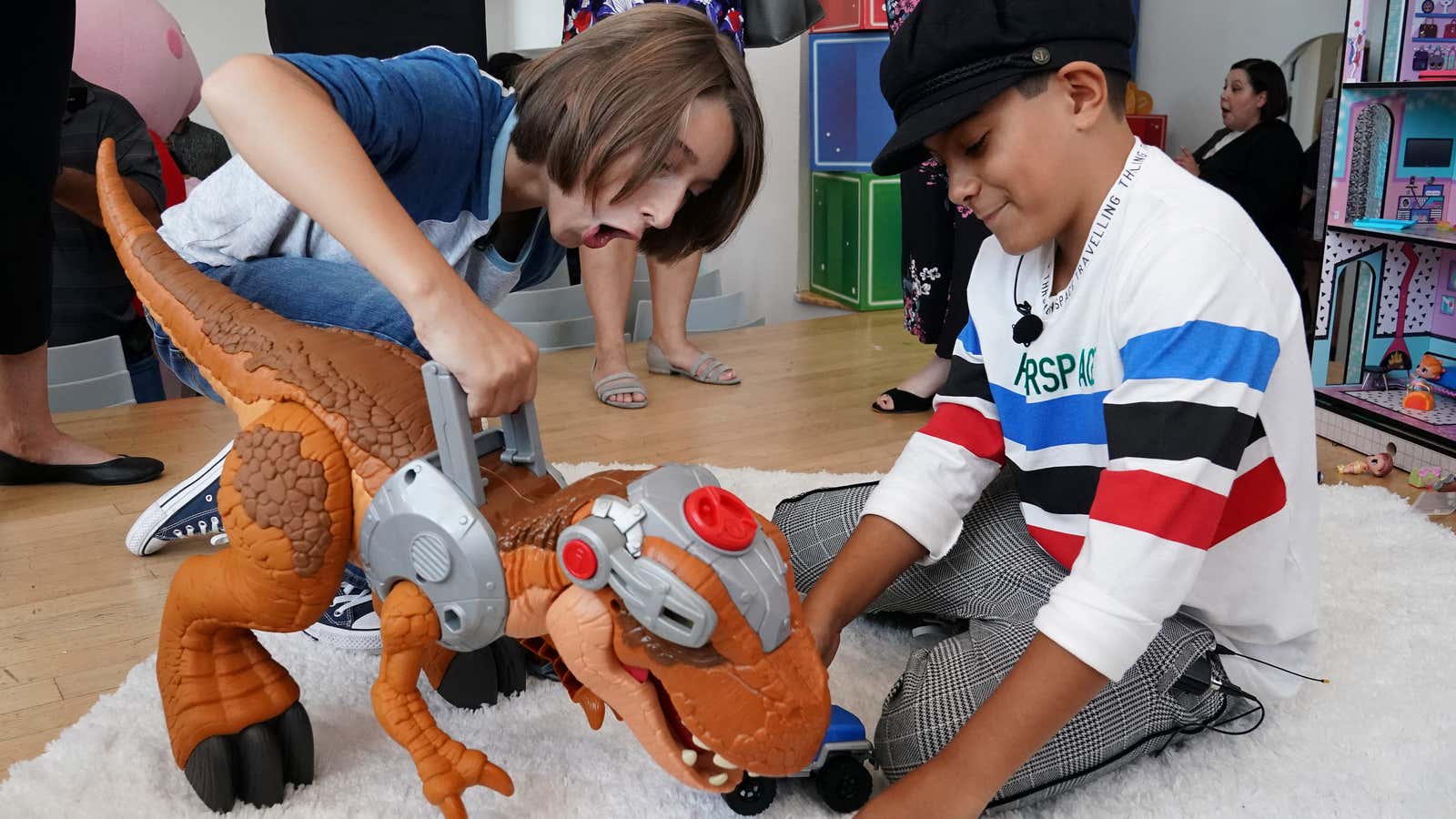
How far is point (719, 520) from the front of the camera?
640 mm

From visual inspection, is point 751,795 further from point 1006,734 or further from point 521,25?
point 521,25

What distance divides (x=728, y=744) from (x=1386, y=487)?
1339 millimetres

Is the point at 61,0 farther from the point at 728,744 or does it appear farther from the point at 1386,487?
the point at 1386,487

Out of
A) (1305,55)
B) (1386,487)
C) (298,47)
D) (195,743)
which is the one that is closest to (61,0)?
(298,47)

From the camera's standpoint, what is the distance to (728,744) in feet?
2.19

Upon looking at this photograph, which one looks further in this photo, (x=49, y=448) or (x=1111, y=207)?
(x=49, y=448)

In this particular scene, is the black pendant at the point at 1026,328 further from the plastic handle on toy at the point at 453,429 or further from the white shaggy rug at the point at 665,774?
the plastic handle on toy at the point at 453,429

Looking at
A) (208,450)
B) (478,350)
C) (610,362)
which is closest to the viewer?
(478,350)

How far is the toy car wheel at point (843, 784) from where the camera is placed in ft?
2.78

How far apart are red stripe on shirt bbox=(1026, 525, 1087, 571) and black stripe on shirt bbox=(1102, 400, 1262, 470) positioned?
0.70ft

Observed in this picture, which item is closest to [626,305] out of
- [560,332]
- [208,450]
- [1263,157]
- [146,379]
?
[560,332]

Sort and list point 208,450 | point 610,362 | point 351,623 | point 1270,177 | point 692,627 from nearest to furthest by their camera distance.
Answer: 1. point 692,627
2. point 351,623
3. point 208,450
4. point 610,362
5. point 1270,177

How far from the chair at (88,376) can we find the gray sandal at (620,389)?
2.92 ft

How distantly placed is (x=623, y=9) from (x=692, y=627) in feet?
4.91
